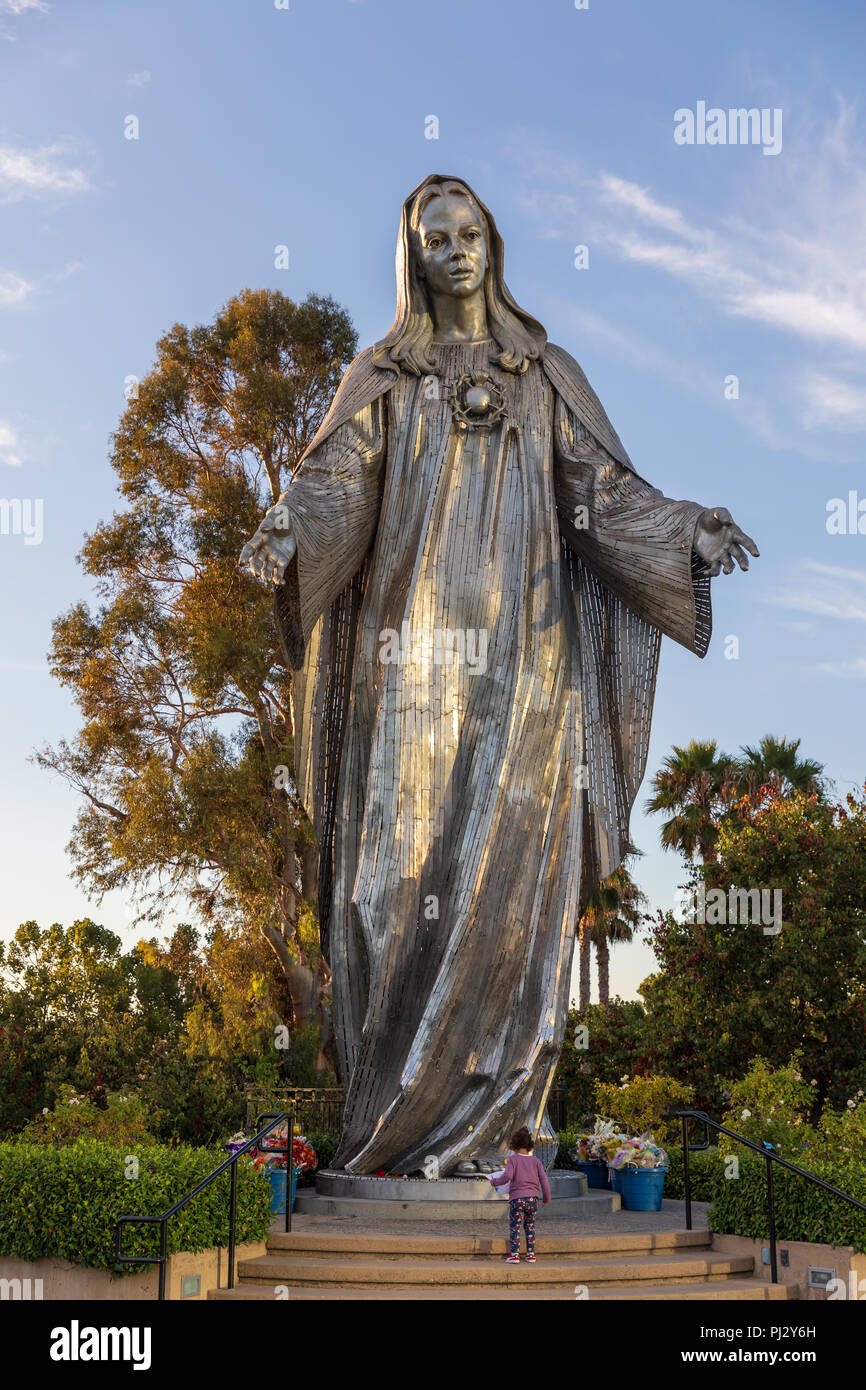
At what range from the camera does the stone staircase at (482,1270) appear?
301 inches

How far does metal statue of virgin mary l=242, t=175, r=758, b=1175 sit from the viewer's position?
987 centimetres

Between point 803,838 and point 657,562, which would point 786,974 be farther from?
point 657,562

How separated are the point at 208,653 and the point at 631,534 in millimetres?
15827

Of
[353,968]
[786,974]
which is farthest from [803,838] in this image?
[353,968]

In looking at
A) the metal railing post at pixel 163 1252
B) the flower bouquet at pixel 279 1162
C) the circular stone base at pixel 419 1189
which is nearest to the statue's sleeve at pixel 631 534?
the circular stone base at pixel 419 1189

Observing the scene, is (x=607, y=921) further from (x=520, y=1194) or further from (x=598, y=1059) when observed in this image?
(x=520, y=1194)

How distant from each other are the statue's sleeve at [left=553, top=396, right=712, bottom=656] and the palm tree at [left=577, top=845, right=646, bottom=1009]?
23830 millimetres

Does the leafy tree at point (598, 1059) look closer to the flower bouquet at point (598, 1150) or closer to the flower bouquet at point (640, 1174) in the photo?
the flower bouquet at point (598, 1150)

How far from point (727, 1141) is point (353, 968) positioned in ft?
10.8

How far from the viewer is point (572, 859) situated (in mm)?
10547

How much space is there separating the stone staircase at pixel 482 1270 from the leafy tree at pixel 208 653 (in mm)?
15542

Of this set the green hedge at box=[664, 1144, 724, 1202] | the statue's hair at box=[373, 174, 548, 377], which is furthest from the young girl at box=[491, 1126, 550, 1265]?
the statue's hair at box=[373, 174, 548, 377]

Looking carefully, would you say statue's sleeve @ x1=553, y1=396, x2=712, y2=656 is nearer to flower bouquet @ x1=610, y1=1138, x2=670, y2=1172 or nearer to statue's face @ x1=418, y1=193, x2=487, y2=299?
statue's face @ x1=418, y1=193, x2=487, y2=299
